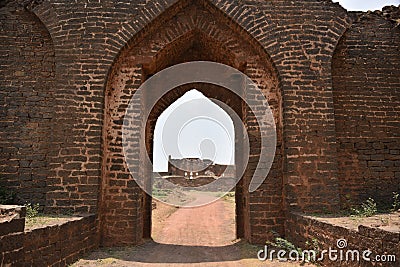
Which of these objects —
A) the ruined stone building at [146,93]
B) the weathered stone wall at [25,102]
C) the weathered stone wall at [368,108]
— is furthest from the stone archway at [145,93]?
the weathered stone wall at [368,108]

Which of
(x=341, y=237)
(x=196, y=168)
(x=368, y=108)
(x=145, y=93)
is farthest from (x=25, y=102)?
(x=196, y=168)

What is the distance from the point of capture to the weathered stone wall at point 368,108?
312 inches

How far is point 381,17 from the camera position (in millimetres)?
8711

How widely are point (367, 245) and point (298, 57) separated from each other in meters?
4.64

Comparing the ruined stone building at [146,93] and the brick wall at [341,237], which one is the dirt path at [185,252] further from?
the brick wall at [341,237]

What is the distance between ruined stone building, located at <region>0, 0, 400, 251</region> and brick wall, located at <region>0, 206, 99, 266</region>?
58 cm

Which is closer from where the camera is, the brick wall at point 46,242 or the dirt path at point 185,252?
the brick wall at point 46,242

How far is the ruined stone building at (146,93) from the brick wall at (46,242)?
575 millimetres

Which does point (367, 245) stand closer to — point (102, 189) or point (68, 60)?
point (102, 189)

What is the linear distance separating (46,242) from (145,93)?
175 inches

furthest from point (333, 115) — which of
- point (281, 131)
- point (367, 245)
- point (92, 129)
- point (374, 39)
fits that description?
point (92, 129)

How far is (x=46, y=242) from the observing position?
4.89 m

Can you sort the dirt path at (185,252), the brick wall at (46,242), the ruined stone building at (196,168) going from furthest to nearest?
the ruined stone building at (196,168) < the dirt path at (185,252) < the brick wall at (46,242)

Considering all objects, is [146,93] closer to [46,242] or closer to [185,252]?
[185,252]
